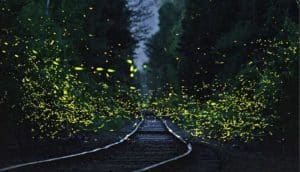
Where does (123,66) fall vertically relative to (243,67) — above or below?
above

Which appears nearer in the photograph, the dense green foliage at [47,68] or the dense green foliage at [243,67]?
the dense green foliage at [47,68]

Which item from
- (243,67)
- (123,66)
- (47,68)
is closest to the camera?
(47,68)

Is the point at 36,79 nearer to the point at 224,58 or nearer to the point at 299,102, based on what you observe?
the point at 299,102

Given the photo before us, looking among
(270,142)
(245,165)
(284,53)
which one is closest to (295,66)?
(284,53)

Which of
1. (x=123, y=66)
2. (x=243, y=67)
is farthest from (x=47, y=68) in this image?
(x=123, y=66)

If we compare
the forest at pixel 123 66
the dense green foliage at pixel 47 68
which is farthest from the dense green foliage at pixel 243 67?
the dense green foliage at pixel 47 68

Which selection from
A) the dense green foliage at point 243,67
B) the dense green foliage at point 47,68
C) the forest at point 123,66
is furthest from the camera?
the dense green foliage at point 243,67

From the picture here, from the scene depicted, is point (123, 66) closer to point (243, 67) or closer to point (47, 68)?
point (243, 67)

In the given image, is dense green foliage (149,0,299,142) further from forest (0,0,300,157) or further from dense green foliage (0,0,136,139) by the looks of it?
dense green foliage (0,0,136,139)

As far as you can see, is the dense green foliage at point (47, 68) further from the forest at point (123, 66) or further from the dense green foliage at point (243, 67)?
the dense green foliage at point (243, 67)
